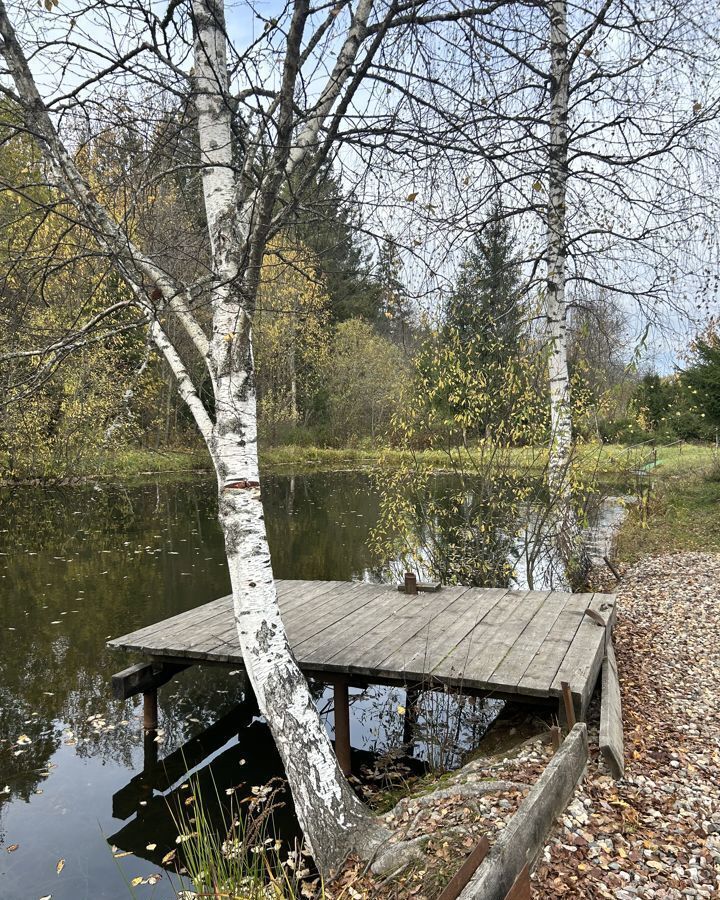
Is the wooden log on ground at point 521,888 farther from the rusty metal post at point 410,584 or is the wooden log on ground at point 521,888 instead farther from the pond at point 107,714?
the rusty metal post at point 410,584

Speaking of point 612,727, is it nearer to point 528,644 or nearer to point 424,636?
point 528,644

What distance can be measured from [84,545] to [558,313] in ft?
33.2

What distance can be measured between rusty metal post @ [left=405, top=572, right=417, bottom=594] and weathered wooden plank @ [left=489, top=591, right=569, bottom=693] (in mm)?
1338

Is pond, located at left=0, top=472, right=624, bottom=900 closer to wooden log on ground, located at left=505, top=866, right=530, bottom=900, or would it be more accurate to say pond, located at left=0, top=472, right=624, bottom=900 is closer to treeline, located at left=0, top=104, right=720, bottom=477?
treeline, located at left=0, top=104, right=720, bottom=477

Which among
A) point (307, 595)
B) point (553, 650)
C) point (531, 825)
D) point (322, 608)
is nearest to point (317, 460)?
point (307, 595)

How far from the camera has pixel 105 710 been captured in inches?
275

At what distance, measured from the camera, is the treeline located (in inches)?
164

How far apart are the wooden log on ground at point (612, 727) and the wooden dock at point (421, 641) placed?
0.13 metres

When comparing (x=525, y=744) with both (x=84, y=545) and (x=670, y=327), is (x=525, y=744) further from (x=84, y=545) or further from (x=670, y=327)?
(x=84, y=545)

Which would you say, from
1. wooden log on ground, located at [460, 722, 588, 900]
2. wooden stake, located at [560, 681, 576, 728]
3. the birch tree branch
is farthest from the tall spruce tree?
wooden log on ground, located at [460, 722, 588, 900]

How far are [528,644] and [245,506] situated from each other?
285 cm

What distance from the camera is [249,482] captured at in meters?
3.91

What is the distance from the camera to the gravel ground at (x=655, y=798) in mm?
3088

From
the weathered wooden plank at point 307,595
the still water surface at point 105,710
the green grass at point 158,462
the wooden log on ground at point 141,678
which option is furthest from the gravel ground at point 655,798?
the green grass at point 158,462
